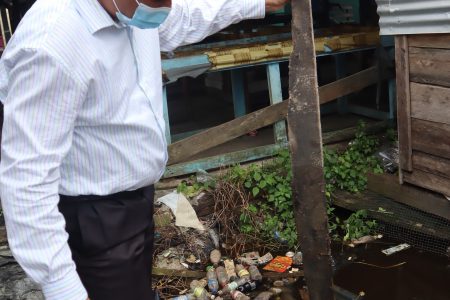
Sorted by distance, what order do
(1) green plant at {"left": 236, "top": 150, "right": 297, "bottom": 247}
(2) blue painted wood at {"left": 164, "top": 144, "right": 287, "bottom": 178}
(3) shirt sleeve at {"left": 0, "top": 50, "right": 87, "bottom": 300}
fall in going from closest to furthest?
(3) shirt sleeve at {"left": 0, "top": 50, "right": 87, "bottom": 300}, (1) green plant at {"left": 236, "top": 150, "right": 297, "bottom": 247}, (2) blue painted wood at {"left": 164, "top": 144, "right": 287, "bottom": 178}

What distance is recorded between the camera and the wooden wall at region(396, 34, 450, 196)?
3980 millimetres

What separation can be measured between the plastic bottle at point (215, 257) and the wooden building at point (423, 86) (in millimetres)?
1877

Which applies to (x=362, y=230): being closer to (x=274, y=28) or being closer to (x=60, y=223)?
(x=274, y=28)

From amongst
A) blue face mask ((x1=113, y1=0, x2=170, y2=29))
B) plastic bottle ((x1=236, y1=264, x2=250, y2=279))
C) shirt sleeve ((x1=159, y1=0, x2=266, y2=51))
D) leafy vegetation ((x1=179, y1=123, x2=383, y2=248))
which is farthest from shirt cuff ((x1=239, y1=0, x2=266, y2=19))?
leafy vegetation ((x1=179, y1=123, x2=383, y2=248))

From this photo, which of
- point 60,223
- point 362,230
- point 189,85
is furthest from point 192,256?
point 189,85

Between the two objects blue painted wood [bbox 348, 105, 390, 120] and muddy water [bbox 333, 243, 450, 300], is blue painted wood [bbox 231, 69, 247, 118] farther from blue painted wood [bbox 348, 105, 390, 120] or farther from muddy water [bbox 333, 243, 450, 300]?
muddy water [bbox 333, 243, 450, 300]

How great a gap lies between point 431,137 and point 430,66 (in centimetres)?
60

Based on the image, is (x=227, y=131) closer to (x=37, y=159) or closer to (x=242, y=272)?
(x=242, y=272)

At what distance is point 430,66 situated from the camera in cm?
405

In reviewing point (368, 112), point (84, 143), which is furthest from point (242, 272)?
point (368, 112)

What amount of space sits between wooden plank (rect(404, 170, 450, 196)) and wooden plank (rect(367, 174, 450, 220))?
2.8 inches

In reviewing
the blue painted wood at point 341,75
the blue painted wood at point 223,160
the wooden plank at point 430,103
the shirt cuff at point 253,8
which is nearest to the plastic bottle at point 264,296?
the blue painted wood at point 223,160

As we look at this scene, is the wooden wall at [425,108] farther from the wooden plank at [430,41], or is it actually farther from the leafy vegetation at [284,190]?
the leafy vegetation at [284,190]

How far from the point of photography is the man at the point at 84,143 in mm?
1399
